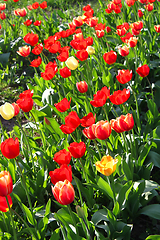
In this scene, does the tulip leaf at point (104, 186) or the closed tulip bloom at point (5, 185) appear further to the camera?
the tulip leaf at point (104, 186)

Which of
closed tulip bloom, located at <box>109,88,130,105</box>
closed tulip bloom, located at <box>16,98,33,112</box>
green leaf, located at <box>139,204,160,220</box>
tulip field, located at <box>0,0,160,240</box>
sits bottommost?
green leaf, located at <box>139,204,160,220</box>

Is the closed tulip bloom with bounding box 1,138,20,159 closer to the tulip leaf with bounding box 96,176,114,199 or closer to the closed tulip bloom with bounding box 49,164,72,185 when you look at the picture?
the closed tulip bloom with bounding box 49,164,72,185

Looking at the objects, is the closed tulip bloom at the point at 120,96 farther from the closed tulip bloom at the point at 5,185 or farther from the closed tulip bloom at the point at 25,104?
the closed tulip bloom at the point at 5,185

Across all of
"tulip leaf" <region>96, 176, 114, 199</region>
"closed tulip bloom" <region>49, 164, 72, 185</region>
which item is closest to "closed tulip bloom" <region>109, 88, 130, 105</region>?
"tulip leaf" <region>96, 176, 114, 199</region>

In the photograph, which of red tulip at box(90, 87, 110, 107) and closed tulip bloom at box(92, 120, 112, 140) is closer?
closed tulip bloom at box(92, 120, 112, 140)

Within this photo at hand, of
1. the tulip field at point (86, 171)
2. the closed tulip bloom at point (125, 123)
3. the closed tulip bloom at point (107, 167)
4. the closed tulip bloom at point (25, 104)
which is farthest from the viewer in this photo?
the closed tulip bloom at point (25, 104)

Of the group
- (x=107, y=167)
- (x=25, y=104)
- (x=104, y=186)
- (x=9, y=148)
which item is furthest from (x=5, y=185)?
(x=25, y=104)

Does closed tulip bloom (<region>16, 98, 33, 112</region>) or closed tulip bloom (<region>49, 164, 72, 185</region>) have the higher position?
closed tulip bloom (<region>16, 98, 33, 112</region>)

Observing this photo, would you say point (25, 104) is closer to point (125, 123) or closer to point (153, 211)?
point (125, 123)

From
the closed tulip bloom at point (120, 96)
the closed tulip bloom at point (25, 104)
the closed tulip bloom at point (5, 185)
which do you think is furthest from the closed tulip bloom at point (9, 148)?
the closed tulip bloom at point (120, 96)

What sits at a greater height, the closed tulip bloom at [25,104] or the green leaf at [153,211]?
the closed tulip bloom at [25,104]

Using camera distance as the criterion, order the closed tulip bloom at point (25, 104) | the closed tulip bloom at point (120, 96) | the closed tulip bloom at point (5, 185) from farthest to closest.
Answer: the closed tulip bloom at point (25, 104), the closed tulip bloom at point (120, 96), the closed tulip bloom at point (5, 185)

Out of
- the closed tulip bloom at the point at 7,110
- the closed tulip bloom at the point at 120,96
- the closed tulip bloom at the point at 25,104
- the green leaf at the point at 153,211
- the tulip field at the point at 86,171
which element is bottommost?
the green leaf at the point at 153,211

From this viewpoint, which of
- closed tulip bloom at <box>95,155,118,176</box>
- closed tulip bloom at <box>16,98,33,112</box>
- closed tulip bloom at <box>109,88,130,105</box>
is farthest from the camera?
closed tulip bloom at <box>16,98,33,112</box>
